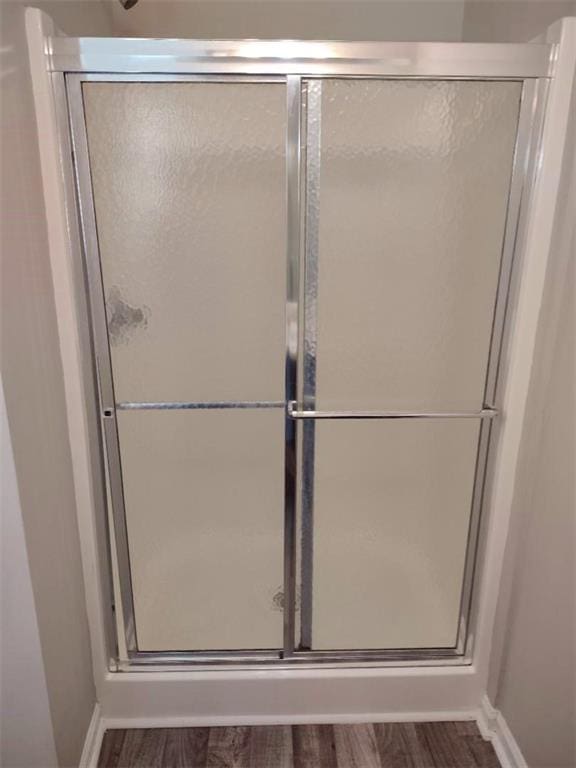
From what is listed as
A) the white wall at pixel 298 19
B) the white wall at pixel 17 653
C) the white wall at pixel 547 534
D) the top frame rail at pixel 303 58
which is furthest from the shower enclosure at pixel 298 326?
the white wall at pixel 298 19

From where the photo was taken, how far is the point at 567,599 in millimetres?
1283

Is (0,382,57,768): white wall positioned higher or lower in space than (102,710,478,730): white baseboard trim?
higher

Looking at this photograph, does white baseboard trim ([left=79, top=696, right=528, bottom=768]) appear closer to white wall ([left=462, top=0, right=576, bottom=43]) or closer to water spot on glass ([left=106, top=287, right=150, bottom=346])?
water spot on glass ([left=106, top=287, right=150, bottom=346])

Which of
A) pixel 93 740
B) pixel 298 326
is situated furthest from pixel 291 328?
pixel 93 740

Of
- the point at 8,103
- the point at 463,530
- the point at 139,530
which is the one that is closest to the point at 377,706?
the point at 463,530

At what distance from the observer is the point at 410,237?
1.58 meters

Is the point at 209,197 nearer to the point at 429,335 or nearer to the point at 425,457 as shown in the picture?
the point at 429,335

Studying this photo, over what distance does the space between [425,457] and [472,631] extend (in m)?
0.54

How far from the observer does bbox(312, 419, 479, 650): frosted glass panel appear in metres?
1.71

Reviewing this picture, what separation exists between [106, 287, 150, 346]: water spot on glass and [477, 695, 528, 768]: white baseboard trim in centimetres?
153

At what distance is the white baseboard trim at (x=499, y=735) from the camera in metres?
1.50

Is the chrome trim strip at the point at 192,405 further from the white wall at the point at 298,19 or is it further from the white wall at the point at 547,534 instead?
the white wall at the point at 298,19

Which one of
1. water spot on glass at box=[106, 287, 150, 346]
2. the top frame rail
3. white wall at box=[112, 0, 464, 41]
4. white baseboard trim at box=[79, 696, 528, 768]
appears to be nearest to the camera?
the top frame rail

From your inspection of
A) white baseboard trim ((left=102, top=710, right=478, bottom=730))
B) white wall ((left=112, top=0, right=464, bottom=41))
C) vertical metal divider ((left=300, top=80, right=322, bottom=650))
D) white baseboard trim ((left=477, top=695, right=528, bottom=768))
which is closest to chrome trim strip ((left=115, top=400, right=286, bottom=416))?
vertical metal divider ((left=300, top=80, right=322, bottom=650))
